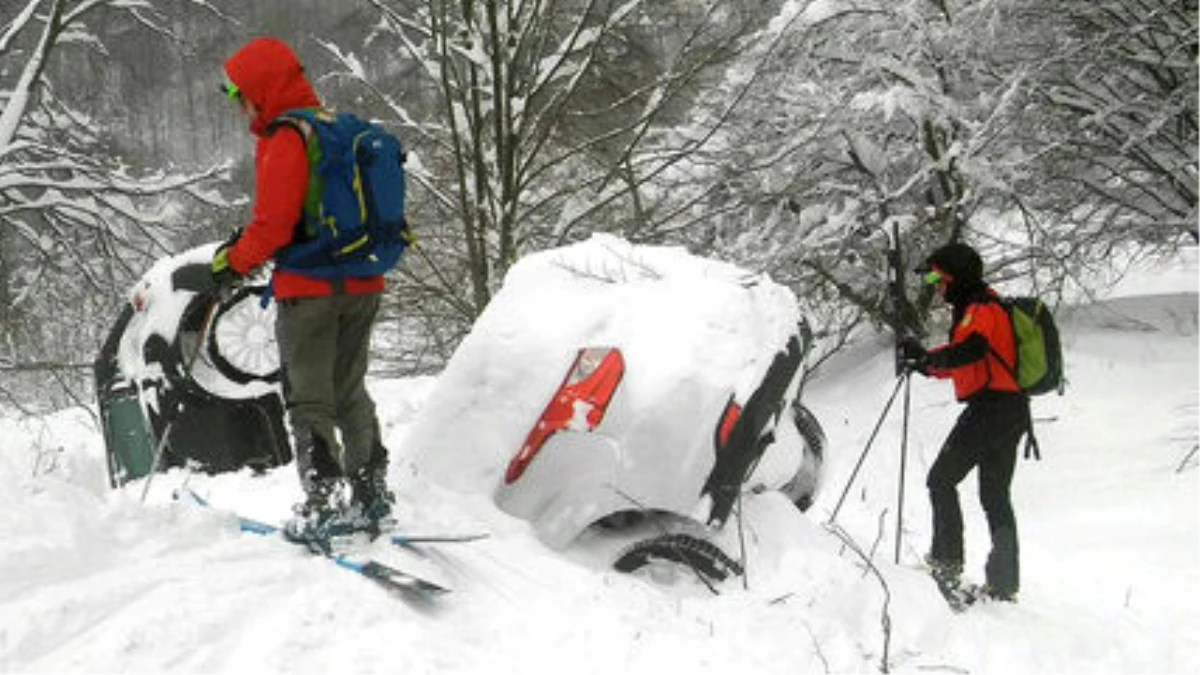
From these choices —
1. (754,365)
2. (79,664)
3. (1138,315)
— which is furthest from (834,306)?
(79,664)

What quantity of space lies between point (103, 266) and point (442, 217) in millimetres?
5527

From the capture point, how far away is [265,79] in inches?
156

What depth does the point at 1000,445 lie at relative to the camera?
521 cm

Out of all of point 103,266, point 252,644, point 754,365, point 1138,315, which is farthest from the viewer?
point 103,266

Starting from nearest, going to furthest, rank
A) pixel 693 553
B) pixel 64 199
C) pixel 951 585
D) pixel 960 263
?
pixel 693 553, pixel 951 585, pixel 960 263, pixel 64 199

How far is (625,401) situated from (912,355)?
180cm

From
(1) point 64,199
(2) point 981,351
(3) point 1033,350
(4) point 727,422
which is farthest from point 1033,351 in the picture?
(1) point 64,199

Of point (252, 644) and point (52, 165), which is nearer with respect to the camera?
point (252, 644)

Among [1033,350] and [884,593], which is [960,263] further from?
[884,593]

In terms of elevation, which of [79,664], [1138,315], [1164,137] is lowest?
[1138,315]

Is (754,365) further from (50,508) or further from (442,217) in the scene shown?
(442,217)

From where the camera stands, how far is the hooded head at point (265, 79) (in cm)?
395

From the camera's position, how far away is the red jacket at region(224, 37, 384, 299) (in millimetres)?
3822

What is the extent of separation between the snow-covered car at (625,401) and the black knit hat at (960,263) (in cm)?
86
